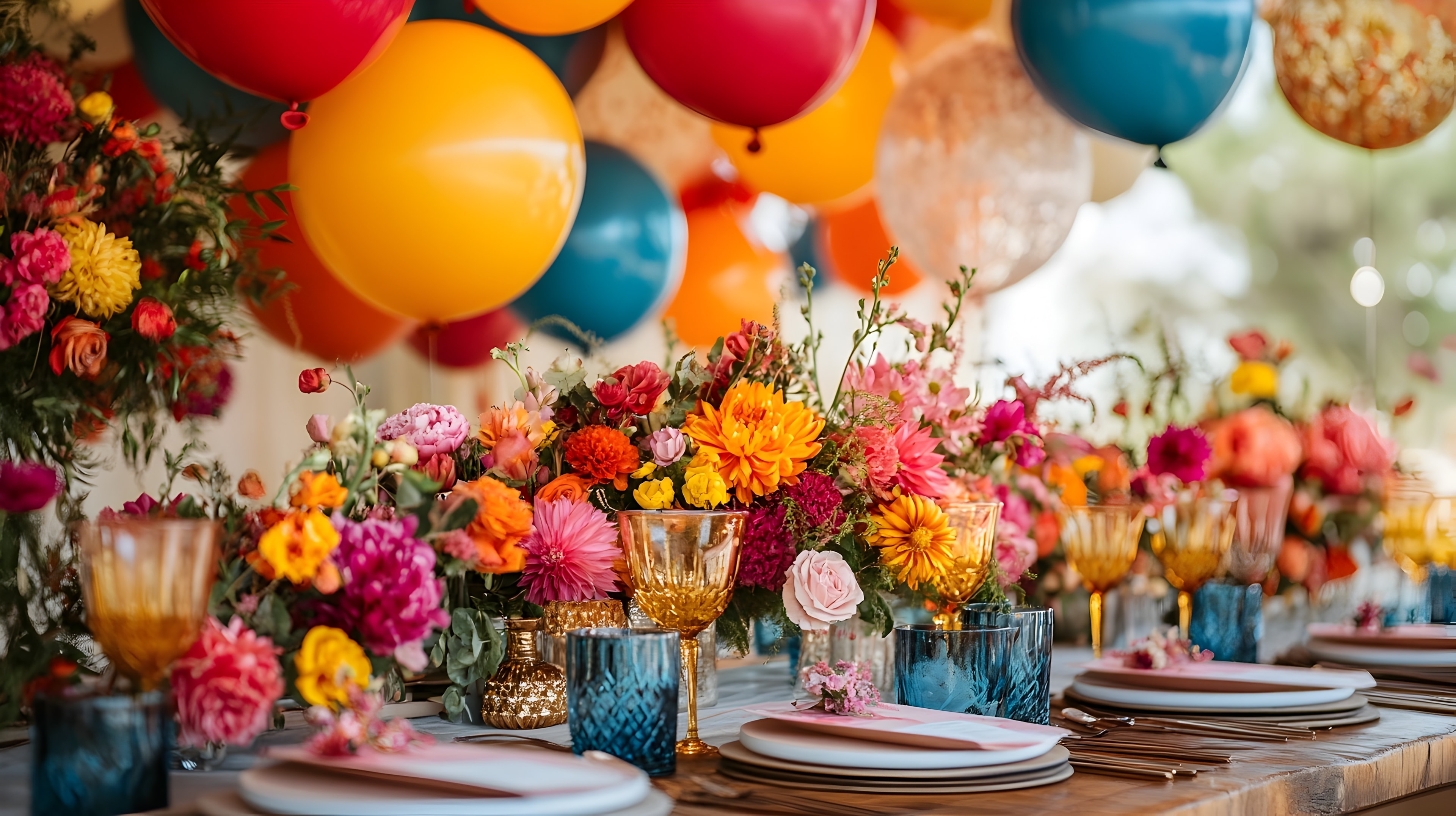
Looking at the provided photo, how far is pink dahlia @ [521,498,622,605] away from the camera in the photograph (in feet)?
3.64

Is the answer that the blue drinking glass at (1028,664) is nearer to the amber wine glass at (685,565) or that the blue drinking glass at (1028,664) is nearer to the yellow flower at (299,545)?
the amber wine glass at (685,565)

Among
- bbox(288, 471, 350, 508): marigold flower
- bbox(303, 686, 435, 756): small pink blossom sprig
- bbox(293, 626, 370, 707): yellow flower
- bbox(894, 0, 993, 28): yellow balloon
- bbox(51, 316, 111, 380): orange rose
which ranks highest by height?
bbox(894, 0, 993, 28): yellow balloon

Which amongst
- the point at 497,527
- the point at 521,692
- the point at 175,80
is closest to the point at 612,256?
the point at 175,80

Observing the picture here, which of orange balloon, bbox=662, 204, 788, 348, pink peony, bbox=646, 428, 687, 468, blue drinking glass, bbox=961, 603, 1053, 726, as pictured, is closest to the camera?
blue drinking glass, bbox=961, 603, 1053, 726

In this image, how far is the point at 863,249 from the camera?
261 centimetres

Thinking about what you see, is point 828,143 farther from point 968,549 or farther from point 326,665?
point 326,665

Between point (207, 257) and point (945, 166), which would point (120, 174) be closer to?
point (207, 257)

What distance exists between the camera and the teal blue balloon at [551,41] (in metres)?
2.04

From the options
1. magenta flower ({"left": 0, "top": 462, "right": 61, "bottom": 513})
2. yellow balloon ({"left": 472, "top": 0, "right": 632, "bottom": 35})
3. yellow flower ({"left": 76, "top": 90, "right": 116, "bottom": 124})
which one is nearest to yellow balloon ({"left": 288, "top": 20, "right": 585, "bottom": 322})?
yellow balloon ({"left": 472, "top": 0, "right": 632, "bottom": 35})

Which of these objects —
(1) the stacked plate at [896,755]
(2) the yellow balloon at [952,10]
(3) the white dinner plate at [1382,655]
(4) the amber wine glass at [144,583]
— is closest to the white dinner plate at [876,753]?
(1) the stacked plate at [896,755]

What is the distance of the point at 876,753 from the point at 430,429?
0.47 metres

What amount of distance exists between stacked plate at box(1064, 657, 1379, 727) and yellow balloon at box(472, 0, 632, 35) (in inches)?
37.5

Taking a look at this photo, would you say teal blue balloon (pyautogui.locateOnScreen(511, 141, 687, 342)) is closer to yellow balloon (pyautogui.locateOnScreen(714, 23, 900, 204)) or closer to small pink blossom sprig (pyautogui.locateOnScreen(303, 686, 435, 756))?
yellow balloon (pyautogui.locateOnScreen(714, 23, 900, 204))

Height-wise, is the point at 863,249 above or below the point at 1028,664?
above
